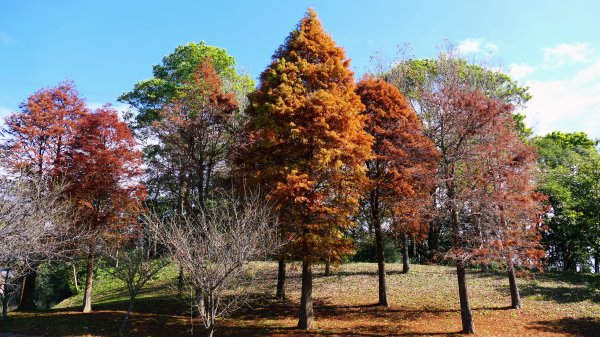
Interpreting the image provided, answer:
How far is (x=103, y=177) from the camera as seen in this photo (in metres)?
16.9

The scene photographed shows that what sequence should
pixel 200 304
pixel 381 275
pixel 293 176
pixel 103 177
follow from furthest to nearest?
1. pixel 103 177
2. pixel 381 275
3. pixel 200 304
4. pixel 293 176

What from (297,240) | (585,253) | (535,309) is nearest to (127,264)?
(297,240)

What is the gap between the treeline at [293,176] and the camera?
1114cm

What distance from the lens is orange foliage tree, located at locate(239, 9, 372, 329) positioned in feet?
40.9

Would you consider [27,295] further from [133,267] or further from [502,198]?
[502,198]

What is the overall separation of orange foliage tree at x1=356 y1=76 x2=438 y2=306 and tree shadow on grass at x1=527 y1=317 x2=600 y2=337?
5.14m

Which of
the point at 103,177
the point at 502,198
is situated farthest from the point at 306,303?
the point at 103,177

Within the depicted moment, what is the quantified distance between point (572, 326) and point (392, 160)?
27.5ft

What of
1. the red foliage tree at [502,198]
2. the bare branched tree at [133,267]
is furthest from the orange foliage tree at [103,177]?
the red foliage tree at [502,198]

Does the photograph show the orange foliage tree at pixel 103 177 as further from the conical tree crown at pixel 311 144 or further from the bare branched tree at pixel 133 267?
the conical tree crown at pixel 311 144

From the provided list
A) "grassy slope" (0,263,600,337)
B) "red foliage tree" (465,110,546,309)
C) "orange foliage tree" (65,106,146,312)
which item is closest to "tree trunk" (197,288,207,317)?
"grassy slope" (0,263,600,337)

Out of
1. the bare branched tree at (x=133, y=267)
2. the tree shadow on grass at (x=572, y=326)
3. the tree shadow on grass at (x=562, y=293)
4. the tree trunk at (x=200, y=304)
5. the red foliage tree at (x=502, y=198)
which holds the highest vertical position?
the red foliage tree at (x=502, y=198)

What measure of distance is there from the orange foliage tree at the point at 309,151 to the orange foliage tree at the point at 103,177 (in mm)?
6664

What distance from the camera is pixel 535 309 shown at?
14938 millimetres
